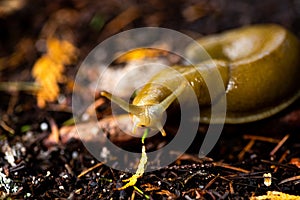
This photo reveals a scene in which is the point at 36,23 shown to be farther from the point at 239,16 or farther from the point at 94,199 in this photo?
the point at 94,199

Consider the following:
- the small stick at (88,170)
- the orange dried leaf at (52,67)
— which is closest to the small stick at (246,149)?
the small stick at (88,170)

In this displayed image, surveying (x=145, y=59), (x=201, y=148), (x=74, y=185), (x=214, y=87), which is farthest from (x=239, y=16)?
(x=74, y=185)

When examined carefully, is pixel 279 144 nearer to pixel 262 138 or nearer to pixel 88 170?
pixel 262 138

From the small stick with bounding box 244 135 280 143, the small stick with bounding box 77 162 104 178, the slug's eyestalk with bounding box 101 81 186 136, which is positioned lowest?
the small stick with bounding box 77 162 104 178

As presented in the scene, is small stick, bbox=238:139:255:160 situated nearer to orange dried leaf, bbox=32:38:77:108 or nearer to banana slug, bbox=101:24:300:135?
banana slug, bbox=101:24:300:135

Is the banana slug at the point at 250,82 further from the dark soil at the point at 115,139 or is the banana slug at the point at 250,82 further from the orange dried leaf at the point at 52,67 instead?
the orange dried leaf at the point at 52,67

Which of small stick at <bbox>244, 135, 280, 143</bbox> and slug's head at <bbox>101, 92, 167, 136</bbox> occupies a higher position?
slug's head at <bbox>101, 92, 167, 136</bbox>

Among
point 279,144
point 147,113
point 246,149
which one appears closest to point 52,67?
point 147,113

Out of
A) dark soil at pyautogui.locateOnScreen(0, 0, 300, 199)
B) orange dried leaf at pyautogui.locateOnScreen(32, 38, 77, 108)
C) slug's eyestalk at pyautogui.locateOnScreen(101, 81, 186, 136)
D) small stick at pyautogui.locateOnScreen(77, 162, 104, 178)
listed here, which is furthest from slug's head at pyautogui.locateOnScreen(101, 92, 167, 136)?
orange dried leaf at pyautogui.locateOnScreen(32, 38, 77, 108)

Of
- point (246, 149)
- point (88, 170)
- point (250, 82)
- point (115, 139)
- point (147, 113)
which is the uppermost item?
point (250, 82)

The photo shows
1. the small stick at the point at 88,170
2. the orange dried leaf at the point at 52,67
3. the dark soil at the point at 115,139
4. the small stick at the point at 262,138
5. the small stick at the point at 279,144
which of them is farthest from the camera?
the orange dried leaf at the point at 52,67

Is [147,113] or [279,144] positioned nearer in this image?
[147,113]
